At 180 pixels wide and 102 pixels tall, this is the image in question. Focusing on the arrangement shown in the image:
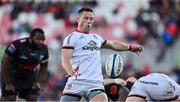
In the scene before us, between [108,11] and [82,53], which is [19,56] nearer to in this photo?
[82,53]

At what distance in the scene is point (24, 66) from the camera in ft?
38.1

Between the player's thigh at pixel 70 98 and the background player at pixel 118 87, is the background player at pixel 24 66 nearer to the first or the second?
the background player at pixel 118 87

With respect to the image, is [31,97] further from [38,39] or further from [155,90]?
[155,90]

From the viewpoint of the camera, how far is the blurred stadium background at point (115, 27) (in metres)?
20.0

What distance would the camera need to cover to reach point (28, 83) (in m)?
11.8

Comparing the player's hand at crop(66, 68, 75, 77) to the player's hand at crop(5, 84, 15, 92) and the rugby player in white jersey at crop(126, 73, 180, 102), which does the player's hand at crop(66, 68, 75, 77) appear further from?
the player's hand at crop(5, 84, 15, 92)

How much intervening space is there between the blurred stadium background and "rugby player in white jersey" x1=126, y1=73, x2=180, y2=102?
34.6 ft

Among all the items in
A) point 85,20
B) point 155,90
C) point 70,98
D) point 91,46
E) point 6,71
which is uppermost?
point 85,20

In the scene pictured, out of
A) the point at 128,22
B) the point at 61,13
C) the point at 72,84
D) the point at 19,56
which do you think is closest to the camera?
the point at 72,84

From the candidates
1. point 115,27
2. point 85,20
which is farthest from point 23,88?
point 115,27

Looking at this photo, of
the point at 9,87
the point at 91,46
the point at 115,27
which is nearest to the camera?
the point at 91,46

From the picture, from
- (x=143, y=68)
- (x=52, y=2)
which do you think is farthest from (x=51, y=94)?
(x=52, y=2)

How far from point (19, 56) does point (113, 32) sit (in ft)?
31.8

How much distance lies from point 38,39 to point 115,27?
990 cm
